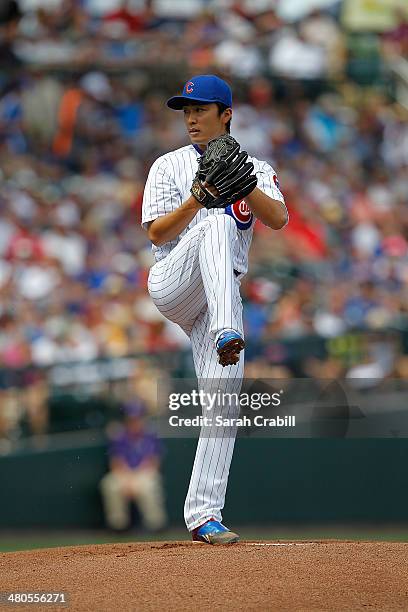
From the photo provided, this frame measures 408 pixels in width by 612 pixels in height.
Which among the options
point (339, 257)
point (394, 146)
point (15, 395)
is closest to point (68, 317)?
point (15, 395)

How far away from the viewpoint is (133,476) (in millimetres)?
7648

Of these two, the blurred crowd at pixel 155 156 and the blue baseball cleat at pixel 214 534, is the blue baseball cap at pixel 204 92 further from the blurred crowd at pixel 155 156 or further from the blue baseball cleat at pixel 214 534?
the blurred crowd at pixel 155 156

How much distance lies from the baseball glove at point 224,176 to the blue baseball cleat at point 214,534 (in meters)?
1.23

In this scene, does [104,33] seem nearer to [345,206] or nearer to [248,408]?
[345,206]

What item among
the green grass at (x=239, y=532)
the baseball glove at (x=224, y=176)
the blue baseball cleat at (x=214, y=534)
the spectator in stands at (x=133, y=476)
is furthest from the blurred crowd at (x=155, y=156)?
the baseball glove at (x=224, y=176)

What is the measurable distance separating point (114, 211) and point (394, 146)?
9.24ft

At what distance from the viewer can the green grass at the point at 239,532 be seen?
24.3ft

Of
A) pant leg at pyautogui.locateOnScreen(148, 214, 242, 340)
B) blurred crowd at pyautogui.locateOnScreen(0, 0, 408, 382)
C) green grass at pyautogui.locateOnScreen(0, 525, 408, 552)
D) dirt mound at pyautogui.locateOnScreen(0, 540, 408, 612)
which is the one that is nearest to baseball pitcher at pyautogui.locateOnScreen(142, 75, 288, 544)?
pant leg at pyautogui.locateOnScreen(148, 214, 242, 340)

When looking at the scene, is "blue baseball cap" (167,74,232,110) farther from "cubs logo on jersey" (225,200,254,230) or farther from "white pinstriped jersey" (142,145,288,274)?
"cubs logo on jersey" (225,200,254,230)

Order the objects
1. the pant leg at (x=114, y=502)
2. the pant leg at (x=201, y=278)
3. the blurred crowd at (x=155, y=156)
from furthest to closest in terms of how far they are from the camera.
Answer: the blurred crowd at (x=155, y=156) < the pant leg at (x=114, y=502) < the pant leg at (x=201, y=278)

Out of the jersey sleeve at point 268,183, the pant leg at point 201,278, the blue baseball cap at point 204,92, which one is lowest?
the pant leg at point 201,278

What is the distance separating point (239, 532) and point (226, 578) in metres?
4.00

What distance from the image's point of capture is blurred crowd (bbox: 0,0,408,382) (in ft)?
27.9

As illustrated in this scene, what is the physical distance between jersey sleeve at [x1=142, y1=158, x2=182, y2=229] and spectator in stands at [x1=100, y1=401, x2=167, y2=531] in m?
3.47
